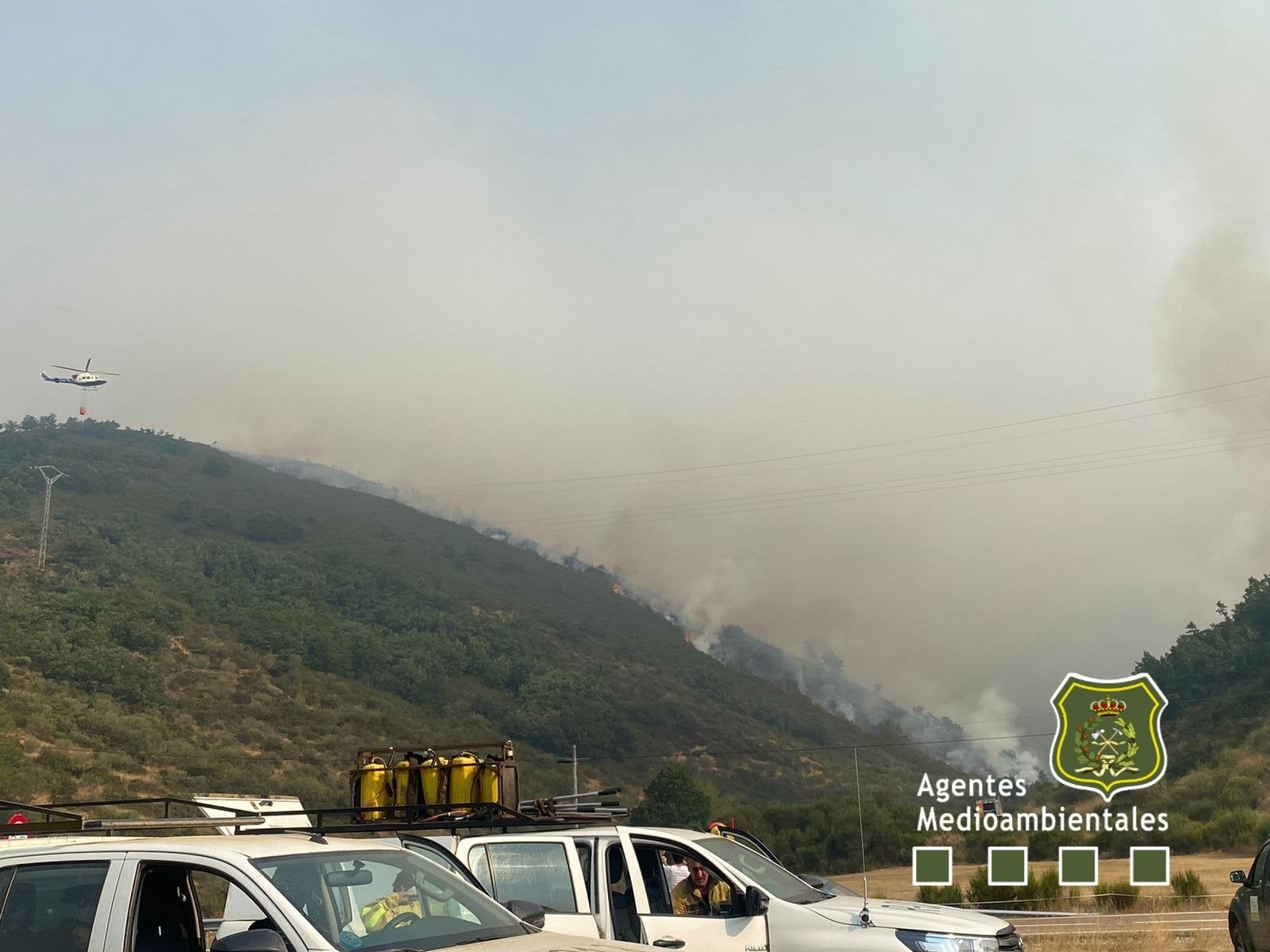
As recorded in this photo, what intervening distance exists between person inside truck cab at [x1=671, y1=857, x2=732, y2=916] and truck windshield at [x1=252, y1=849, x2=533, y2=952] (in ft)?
12.2

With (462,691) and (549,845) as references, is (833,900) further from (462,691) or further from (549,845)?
(462,691)

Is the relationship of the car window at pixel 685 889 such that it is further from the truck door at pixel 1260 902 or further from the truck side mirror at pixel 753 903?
the truck door at pixel 1260 902

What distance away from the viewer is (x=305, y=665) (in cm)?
7919

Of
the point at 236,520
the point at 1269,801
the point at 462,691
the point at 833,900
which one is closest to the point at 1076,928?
the point at 833,900

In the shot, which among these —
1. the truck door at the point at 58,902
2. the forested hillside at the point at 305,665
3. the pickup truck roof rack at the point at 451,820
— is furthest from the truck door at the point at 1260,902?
the forested hillside at the point at 305,665

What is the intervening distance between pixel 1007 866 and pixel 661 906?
18.5 meters

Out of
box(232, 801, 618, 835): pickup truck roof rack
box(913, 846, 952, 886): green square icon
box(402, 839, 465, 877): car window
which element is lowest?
box(913, 846, 952, 886): green square icon

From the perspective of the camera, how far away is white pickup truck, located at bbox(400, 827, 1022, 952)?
900 cm

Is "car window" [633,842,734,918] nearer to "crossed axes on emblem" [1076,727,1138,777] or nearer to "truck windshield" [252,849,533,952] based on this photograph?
"truck windshield" [252,849,533,952]

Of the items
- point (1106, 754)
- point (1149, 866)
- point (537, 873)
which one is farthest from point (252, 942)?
point (1106, 754)

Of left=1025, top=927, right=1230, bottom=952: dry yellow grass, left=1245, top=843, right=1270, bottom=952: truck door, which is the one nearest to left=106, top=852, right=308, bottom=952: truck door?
left=1245, top=843, right=1270, bottom=952: truck door

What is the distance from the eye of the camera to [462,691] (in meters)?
84.4

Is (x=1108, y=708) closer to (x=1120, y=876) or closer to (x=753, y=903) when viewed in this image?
(x=1120, y=876)

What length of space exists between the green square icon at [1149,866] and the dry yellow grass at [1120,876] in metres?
0.40
